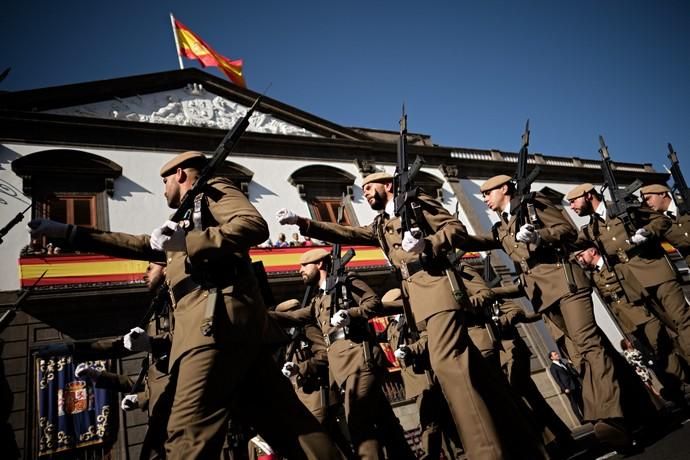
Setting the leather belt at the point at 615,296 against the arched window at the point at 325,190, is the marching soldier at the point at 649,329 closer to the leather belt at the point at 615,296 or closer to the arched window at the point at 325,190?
the leather belt at the point at 615,296

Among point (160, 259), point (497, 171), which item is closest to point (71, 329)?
point (160, 259)

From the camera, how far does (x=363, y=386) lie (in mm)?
4105

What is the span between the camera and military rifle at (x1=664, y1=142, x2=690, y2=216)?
21.1ft

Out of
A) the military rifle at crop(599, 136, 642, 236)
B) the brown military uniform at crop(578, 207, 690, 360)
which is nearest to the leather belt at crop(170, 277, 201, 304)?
the brown military uniform at crop(578, 207, 690, 360)

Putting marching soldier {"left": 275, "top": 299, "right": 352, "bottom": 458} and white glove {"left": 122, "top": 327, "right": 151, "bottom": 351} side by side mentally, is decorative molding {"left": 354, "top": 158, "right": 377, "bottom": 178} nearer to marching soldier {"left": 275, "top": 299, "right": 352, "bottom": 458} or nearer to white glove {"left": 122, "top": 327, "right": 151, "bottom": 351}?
marching soldier {"left": 275, "top": 299, "right": 352, "bottom": 458}

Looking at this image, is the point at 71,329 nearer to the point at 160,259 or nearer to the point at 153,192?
the point at 153,192

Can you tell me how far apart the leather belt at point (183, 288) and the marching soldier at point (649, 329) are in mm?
5240

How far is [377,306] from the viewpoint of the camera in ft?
15.3

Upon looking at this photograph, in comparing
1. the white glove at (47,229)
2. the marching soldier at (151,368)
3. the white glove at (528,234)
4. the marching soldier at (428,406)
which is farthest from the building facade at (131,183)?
the white glove at (528,234)

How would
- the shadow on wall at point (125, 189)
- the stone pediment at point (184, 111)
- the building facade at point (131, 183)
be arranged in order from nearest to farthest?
the building facade at point (131, 183)
the shadow on wall at point (125, 189)
the stone pediment at point (184, 111)

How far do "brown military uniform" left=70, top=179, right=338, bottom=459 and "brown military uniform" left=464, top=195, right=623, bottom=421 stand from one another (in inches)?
98.1

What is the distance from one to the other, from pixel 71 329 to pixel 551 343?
1251 cm

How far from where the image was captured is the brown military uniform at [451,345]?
2.54 m

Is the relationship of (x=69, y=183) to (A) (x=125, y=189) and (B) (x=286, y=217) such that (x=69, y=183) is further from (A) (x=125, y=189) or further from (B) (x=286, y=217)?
(B) (x=286, y=217)
